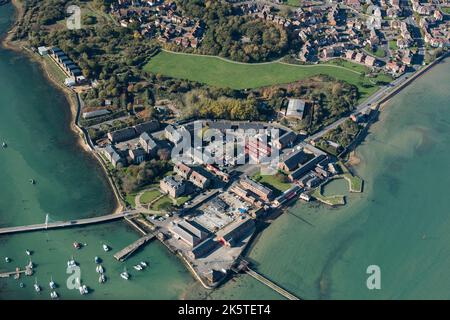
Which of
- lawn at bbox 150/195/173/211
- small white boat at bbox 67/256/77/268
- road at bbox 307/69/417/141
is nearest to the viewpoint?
small white boat at bbox 67/256/77/268


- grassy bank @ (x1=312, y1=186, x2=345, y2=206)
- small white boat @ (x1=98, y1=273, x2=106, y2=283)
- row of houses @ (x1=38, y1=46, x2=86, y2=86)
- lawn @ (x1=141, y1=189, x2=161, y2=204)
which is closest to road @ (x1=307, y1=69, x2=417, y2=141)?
grassy bank @ (x1=312, y1=186, x2=345, y2=206)

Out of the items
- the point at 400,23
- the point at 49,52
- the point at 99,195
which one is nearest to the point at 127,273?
the point at 99,195

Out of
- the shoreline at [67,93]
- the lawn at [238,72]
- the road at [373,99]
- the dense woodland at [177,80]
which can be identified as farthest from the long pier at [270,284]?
the lawn at [238,72]

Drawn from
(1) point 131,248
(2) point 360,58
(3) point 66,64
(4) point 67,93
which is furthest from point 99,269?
(2) point 360,58

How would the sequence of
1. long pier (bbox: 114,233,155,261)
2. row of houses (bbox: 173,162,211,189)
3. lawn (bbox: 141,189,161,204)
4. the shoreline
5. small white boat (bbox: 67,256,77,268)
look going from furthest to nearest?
the shoreline → row of houses (bbox: 173,162,211,189) → lawn (bbox: 141,189,161,204) → long pier (bbox: 114,233,155,261) → small white boat (bbox: 67,256,77,268)

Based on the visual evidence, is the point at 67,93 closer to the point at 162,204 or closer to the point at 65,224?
the point at 65,224

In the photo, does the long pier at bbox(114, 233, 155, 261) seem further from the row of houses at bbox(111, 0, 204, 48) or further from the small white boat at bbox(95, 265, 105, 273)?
the row of houses at bbox(111, 0, 204, 48)

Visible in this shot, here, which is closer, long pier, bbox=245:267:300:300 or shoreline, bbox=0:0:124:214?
long pier, bbox=245:267:300:300
